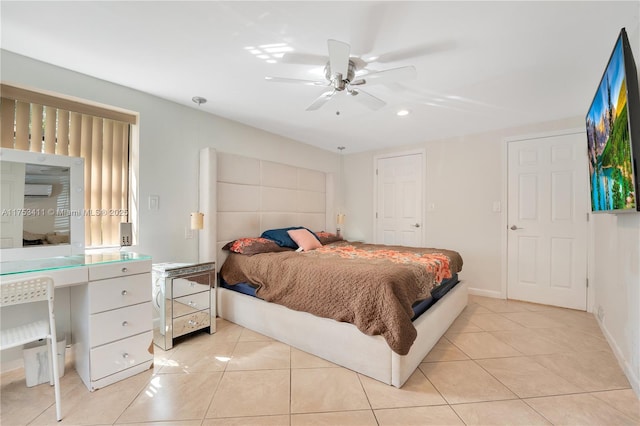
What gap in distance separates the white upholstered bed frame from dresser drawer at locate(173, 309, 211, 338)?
0.99 ft

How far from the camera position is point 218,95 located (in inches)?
104

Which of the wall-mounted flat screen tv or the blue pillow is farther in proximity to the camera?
the blue pillow

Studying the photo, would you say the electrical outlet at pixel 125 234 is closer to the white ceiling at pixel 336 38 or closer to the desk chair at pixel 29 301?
the desk chair at pixel 29 301

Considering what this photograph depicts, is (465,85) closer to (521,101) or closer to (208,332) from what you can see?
(521,101)

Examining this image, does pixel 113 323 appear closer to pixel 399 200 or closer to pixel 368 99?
pixel 368 99

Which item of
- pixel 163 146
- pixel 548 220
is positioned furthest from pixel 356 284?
pixel 548 220

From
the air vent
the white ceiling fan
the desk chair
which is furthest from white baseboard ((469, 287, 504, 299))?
the air vent

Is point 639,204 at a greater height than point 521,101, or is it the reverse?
point 521,101

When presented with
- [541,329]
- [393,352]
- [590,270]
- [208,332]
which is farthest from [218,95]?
[590,270]

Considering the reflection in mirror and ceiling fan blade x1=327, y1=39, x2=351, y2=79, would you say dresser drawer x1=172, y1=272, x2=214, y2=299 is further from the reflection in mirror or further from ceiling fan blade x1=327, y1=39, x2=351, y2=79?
ceiling fan blade x1=327, y1=39, x2=351, y2=79

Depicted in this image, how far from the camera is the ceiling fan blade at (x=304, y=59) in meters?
1.93

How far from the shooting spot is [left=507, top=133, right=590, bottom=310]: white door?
125 inches

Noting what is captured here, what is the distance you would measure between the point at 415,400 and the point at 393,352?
28 centimetres

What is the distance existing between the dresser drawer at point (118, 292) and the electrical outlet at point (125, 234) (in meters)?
0.50
